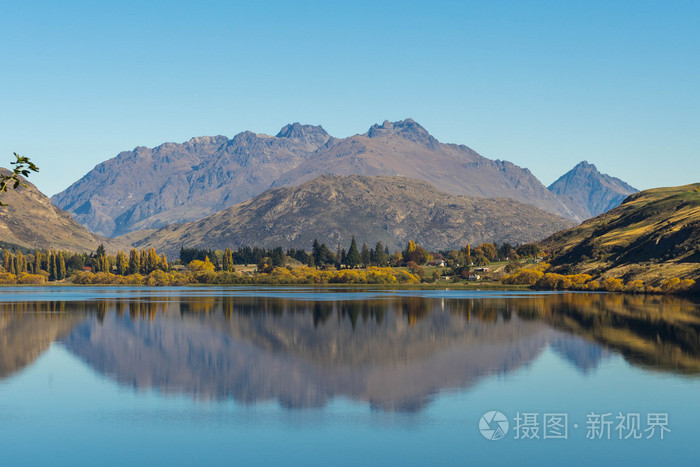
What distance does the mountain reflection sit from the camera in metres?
54.6

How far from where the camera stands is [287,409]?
45.6 metres

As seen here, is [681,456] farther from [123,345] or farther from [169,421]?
[123,345]

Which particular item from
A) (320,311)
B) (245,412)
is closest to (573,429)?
(245,412)

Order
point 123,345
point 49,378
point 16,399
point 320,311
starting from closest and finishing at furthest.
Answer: point 16,399
point 49,378
point 123,345
point 320,311

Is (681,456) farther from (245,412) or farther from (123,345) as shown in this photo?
(123,345)

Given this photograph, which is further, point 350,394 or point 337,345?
point 337,345

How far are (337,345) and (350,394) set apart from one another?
89.7ft

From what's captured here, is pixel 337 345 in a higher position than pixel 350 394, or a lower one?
higher

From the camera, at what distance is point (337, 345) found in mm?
77688

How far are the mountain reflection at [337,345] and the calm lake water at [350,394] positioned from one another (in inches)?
12.3

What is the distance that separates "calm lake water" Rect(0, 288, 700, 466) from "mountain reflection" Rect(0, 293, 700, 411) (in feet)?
1.03

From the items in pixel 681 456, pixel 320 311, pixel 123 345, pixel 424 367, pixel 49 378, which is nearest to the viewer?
pixel 681 456

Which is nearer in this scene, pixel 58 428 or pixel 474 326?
pixel 58 428

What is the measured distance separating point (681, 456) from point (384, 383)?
77.2 feet
